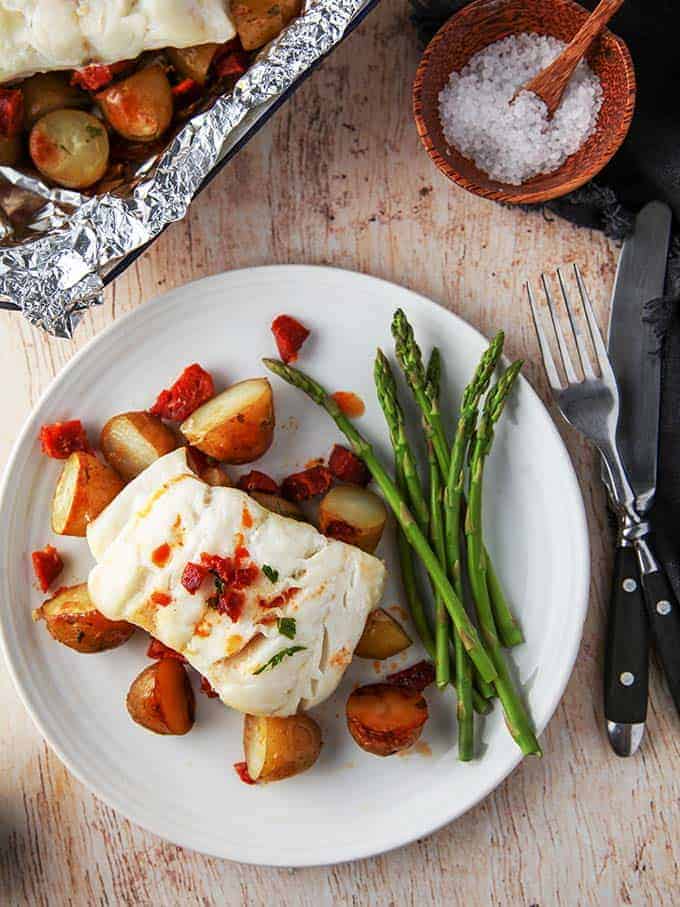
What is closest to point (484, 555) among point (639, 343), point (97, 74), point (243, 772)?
point (639, 343)

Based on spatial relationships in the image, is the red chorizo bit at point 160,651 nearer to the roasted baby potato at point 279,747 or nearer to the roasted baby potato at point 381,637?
the roasted baby potato at point 279,747

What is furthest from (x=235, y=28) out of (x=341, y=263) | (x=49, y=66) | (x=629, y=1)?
(x=629, y=1)

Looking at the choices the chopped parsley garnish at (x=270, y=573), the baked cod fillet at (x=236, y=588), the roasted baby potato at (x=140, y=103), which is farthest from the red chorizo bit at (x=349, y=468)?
the roasted baby potato at (x=140, y=103)

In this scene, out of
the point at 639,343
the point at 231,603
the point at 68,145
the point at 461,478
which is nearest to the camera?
the point at 231,603

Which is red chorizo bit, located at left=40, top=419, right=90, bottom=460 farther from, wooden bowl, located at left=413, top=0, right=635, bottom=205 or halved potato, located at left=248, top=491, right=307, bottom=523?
wooden bowl, located at left=413, top=0, right=635, bottom=205

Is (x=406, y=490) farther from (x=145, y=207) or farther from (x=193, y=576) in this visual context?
(x=145, y=207)

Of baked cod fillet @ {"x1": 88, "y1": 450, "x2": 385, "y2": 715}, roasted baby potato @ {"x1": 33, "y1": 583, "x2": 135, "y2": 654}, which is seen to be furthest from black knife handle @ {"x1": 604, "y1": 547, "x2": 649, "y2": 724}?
roasted baby potato @ {"x1": 33, "y1": 583, "x2": 135, "y2": 654}

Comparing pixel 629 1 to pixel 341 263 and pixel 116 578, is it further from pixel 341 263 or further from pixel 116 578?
pixel 116 578
